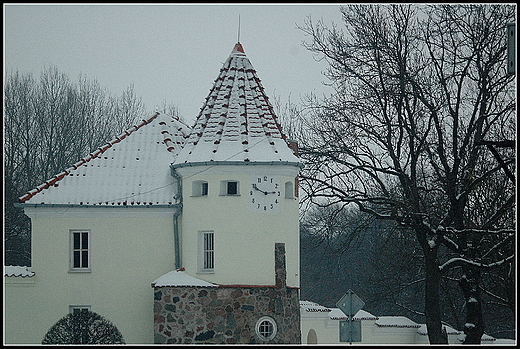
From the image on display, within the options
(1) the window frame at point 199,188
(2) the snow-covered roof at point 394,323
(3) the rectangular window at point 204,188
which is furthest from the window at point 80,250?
(2) the snow-covered roof at point 394,323

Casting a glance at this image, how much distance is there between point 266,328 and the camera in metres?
25.5

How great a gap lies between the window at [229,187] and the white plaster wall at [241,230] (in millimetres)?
154

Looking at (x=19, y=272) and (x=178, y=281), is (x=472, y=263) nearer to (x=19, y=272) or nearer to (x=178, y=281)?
(x=178, y=281)

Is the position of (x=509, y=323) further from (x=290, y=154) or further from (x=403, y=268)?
(x=290, y=154)

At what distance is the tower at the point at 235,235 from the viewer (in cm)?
2541

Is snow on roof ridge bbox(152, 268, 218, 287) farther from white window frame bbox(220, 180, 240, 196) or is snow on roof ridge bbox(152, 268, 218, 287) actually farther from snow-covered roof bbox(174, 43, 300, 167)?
snow-covered roof bbox(174, 43, 300, 167)

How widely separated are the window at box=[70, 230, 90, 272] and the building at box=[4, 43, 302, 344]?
0.03 m

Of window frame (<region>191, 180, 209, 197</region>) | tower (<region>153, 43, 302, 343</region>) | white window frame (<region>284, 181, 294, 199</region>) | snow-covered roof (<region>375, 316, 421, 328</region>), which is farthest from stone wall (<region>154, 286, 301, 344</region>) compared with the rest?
snow-covered roof (<region>375, 316, 421, 328</region>)

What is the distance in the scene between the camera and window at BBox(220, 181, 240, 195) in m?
26.6

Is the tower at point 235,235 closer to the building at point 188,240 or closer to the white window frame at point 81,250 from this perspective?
the building at point 188,240

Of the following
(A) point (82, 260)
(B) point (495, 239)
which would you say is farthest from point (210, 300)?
(B) point (495, 239)

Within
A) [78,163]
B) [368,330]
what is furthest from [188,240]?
[368,330]

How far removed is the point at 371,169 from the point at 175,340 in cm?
905

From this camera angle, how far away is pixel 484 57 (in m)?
27.9
